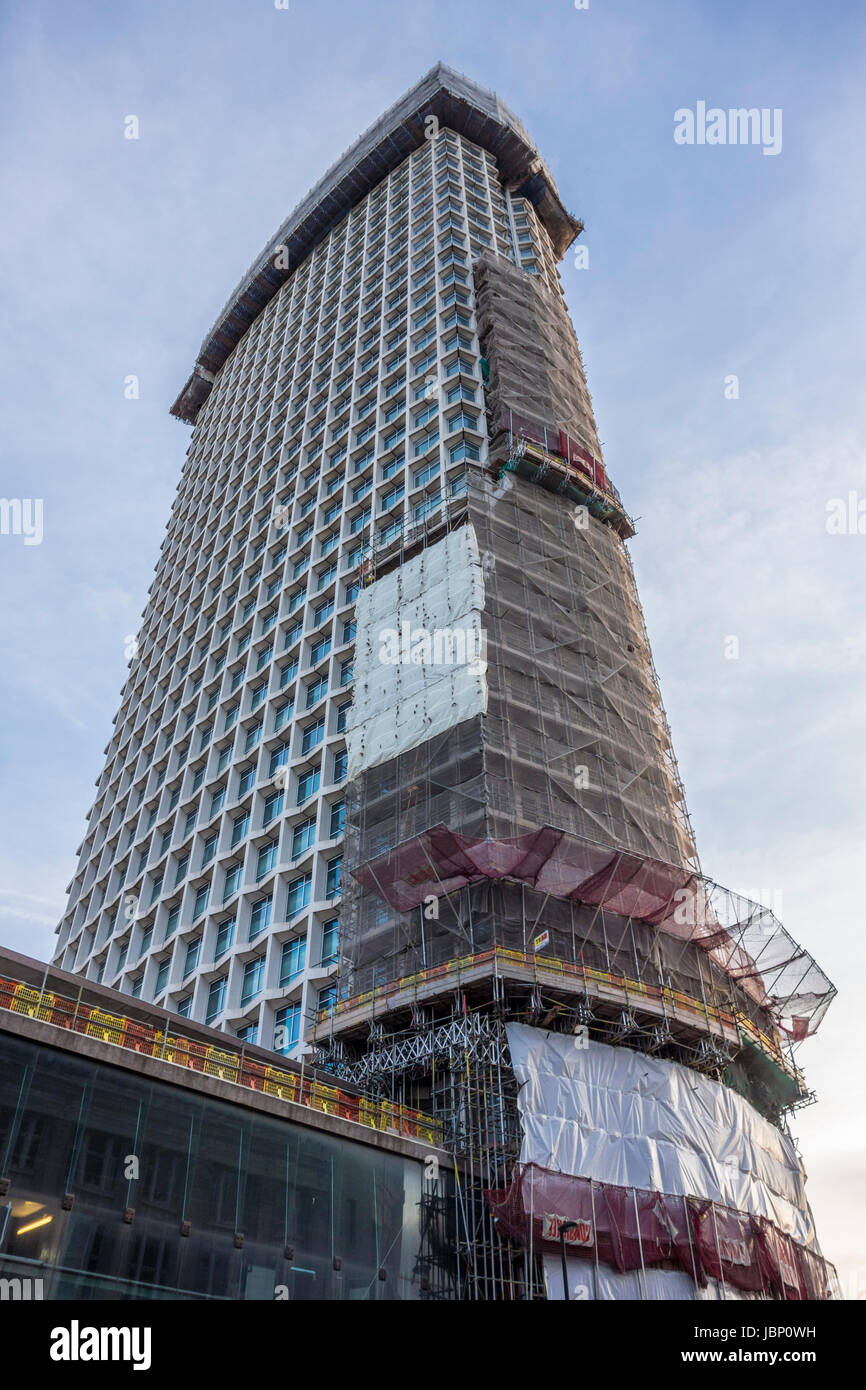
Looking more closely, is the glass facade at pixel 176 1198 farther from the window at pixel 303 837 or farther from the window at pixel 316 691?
the window at pixel 316 691

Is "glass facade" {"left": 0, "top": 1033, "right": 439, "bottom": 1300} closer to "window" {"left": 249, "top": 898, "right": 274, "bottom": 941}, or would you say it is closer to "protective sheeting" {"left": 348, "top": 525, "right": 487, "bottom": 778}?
"protective sheeting" {"left": 348, "top": 525, "right": 487, "bottom": 778}

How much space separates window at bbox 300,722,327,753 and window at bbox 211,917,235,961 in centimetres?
871

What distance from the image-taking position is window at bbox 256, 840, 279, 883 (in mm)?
46656

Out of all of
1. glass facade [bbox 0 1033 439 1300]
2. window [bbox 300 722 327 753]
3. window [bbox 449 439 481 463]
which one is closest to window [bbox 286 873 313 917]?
window [bbox 300 722 327 753]

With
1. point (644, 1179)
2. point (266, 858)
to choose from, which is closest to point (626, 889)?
point (644, 1179)

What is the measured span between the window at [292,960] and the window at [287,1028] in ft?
3.31

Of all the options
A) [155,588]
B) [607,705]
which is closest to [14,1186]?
[607,705]

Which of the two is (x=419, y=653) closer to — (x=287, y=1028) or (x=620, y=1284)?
(x=287, y=1028)

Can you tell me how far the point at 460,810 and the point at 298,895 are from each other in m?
10.9

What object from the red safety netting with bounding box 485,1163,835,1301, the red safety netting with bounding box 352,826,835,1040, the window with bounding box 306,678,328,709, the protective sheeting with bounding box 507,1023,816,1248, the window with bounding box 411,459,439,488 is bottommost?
the red safety netting with bounding box 485,1163,835,1301

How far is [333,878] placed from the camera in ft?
139

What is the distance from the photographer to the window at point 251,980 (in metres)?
42.8
